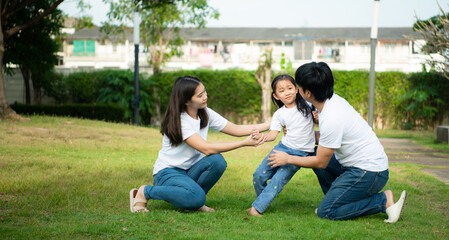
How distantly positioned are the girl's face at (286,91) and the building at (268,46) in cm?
3664

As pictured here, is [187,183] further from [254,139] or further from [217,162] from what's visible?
[254,139]

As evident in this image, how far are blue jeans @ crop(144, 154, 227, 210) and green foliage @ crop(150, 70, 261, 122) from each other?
623 inches

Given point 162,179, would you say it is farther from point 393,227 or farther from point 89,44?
point 89,44

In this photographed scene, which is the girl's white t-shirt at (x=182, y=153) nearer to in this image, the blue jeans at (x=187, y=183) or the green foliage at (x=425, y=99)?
the blue jeans at (x=187, y=183)

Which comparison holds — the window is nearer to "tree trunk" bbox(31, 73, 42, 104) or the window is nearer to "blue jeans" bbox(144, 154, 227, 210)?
"tree trunk" bbox(31, 73, 42, 104)

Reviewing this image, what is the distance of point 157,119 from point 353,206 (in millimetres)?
17890

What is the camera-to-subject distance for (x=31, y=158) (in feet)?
25.5

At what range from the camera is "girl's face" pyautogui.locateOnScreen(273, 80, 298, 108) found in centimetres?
464

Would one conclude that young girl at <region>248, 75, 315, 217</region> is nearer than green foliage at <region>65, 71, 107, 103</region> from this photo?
Yes

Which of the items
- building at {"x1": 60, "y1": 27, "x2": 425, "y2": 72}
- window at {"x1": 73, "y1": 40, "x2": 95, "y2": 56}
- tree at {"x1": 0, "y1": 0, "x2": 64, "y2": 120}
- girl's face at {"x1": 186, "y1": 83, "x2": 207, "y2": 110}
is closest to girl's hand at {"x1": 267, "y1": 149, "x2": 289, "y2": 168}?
girl's face at {"x1": 186, "y1": 83, "x2": 207, "y2": 110}

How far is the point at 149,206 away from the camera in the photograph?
16.6 feet

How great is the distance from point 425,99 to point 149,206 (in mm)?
15936

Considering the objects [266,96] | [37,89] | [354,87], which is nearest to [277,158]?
[266,96]

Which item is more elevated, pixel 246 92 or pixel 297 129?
pixel 297 129
